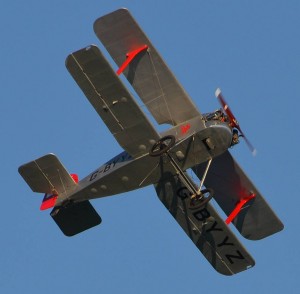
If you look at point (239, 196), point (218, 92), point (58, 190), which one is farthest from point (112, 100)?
point (239, 196)

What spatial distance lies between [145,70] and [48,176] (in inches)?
168

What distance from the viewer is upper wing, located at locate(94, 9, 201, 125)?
25547 mm

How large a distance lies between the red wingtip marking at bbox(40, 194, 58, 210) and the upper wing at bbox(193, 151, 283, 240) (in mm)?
3956

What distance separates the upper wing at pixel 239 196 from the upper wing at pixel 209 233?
75 centimetres

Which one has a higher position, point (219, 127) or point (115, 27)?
point (115, 27)

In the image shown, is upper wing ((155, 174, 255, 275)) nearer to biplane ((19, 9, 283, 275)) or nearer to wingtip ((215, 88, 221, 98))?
biplane ((19, 9, 283, 275))

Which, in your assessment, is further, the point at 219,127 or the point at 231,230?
the point at 231,230

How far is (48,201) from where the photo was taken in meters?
27.8

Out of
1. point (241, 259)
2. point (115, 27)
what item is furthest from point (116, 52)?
point (241, 259)

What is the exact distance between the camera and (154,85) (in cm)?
2588

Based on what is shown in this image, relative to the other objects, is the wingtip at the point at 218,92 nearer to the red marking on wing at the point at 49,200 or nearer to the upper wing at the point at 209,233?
the upper wing at the point at 209,233

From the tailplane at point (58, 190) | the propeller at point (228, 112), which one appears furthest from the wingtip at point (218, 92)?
the tailplane at point (58, 190)

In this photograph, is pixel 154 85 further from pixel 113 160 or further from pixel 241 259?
pixel 241 259

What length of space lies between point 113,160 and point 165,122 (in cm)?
179
